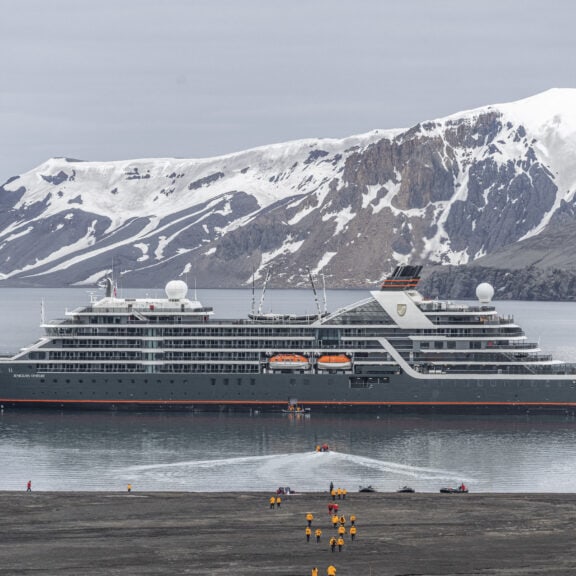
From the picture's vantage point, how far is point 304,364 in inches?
3942

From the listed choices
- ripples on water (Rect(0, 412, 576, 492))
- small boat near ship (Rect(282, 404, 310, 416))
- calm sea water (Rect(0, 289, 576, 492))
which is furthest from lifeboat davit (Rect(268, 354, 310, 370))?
ripples on water (Rect(0, 412, 576, 492))

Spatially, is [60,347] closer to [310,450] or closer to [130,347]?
[130,347]

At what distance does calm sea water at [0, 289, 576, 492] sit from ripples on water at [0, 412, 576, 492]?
7 cm

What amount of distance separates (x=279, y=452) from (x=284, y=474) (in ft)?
27.1

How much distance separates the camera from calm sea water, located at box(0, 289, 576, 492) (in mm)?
73688

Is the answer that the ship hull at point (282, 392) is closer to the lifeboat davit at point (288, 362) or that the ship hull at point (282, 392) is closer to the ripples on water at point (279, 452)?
the lifeboat davit at point (288, 362)

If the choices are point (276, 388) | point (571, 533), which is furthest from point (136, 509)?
point (276, 388)

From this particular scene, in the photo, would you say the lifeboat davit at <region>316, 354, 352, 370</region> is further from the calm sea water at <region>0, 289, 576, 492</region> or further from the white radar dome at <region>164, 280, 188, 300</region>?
the white radar dome at <region>164, 280, 188, 300</region>

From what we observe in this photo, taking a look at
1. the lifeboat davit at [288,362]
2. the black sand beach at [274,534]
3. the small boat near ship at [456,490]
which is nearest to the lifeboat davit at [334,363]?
the lifeboat davit at [288,362]

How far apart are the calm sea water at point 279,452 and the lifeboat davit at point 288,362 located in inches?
143

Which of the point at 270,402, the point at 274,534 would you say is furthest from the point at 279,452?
the point at 274,534

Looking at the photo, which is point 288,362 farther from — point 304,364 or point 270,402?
point 270,402

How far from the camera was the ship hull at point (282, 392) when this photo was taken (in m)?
→ 98.9

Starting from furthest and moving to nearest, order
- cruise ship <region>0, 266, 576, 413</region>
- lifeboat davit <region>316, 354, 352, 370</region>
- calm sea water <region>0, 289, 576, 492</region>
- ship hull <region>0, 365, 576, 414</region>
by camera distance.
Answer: lifeboat davit <region>316, 354, 352, 370</region> < cruise ship <region>0, 266, 576, 413</region> < ship hull <region>0, 365, 576, 414</region> < calm sea water <region>0, 289, 576, 492</region>
